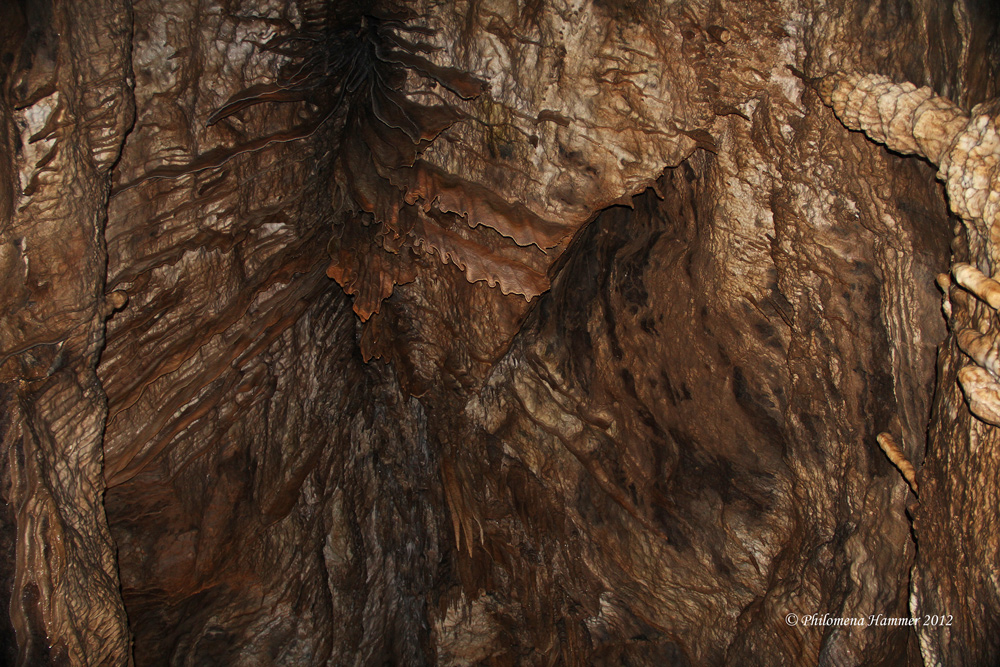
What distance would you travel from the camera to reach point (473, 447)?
4227 mm

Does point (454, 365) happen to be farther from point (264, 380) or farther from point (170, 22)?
point (170, 22)

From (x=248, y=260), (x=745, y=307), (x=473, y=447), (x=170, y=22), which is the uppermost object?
(x=170, y=22)

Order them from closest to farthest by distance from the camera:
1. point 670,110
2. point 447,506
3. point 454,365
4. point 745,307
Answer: point 670,110
point 745,307
point 454,365
point 447,506

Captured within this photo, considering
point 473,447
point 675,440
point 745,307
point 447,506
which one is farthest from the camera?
point 447,506

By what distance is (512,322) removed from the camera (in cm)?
352

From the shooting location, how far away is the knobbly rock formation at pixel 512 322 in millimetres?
2092

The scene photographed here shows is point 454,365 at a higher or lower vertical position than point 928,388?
lower

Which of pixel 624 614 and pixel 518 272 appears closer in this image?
pixel 518 272

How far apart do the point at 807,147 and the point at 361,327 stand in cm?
251

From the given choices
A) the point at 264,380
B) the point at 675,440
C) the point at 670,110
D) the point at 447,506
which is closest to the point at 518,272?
the point at 670,110

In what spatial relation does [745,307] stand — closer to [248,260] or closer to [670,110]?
[670,110]

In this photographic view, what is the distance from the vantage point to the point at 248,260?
125 inches

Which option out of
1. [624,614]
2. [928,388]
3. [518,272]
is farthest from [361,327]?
[928,388]

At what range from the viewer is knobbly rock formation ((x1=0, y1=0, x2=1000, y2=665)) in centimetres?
209
